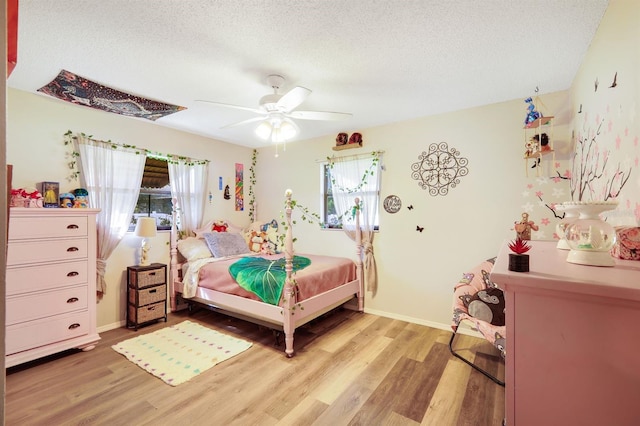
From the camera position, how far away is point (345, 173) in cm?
388

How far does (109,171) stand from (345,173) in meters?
2.87

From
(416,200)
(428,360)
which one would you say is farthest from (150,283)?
(416,200)

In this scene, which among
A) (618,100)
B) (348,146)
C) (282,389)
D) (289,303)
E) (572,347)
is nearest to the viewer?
(572,347)

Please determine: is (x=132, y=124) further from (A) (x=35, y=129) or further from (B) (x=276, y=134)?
(B) (x=276, y=134)

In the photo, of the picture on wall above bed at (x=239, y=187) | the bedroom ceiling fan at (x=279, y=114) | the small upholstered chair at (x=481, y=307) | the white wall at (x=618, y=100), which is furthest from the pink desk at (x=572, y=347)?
the picture on wall above bed at (x=239, y=187)

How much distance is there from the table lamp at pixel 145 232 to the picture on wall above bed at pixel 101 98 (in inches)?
48.5

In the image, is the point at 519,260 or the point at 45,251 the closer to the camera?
the point at 519,260

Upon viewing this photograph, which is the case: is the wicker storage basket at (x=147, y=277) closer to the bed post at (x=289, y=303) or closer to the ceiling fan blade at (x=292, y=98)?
the bed post at (x=289, y=303)

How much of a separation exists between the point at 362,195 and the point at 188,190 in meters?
2.45

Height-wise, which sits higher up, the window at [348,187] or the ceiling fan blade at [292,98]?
the ceiling fan blade at [292,98]

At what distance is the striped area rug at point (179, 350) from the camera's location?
231cm

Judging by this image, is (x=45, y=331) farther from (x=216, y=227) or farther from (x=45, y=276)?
(x=216, y=227)

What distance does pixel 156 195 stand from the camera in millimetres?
3750

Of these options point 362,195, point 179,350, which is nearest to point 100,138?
point 179,350
